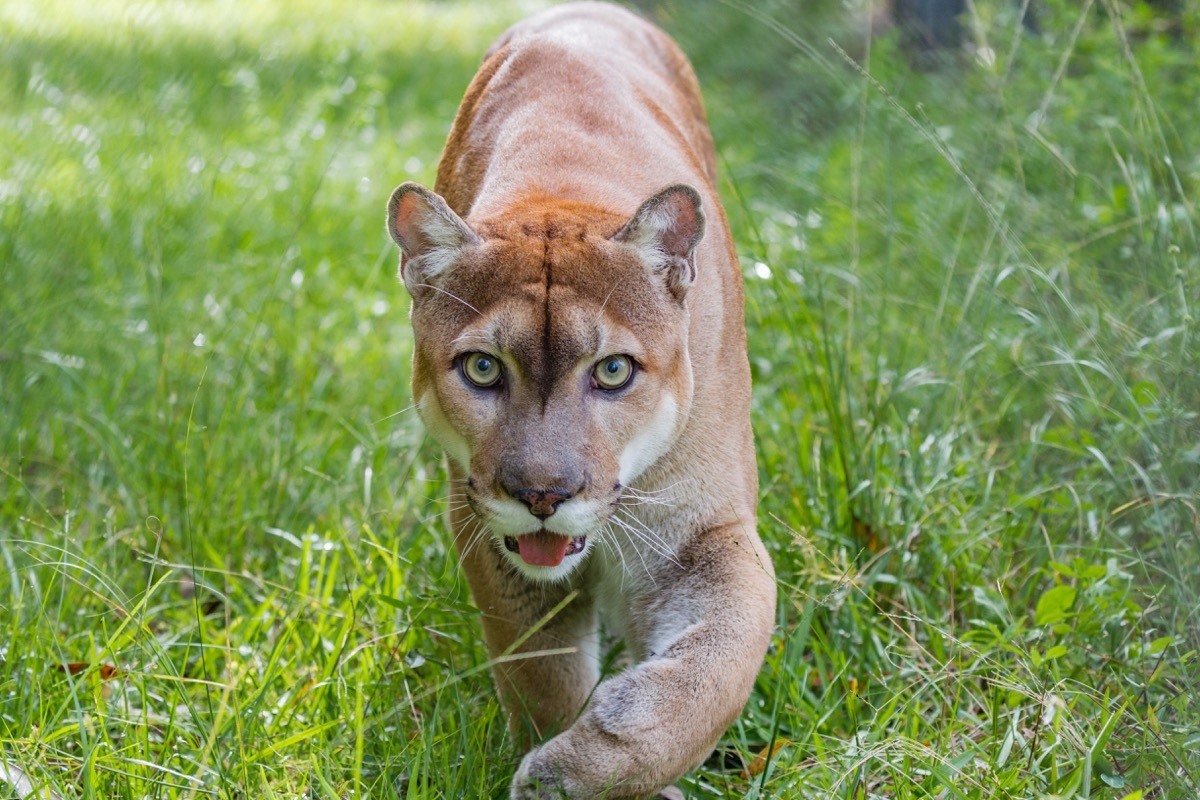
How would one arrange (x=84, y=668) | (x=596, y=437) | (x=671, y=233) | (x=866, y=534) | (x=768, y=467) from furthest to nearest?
1. (x=768, y=467)
2. (x=866, y=534)
3. (x=84, y=668)
4. (x=671, y=233)
5. (x=596, y=437)

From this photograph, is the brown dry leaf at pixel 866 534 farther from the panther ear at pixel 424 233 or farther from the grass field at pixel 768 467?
the panther ear at pixel 424 233

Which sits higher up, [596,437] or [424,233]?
[424,233]

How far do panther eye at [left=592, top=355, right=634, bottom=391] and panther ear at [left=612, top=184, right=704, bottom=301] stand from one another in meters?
0.29

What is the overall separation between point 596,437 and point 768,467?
157cm

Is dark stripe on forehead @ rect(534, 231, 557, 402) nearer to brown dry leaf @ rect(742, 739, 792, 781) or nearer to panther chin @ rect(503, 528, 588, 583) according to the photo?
panther chin @ rect(503, 528, 588, 583)

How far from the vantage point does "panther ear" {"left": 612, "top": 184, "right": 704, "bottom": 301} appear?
128 inches

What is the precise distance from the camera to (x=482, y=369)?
10.4ft

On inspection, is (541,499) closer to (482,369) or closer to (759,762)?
(482,369)

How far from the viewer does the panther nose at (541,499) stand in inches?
116

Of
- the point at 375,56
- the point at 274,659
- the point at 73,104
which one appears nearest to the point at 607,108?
the point at 274,659

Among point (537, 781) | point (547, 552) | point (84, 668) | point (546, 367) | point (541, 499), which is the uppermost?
point (546, 367)

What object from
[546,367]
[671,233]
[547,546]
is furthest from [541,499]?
[671,233]

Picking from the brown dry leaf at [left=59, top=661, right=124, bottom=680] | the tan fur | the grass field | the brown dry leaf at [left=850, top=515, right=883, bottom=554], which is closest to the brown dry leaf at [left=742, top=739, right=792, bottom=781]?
the grass field

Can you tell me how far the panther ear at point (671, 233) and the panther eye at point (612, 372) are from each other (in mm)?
291
